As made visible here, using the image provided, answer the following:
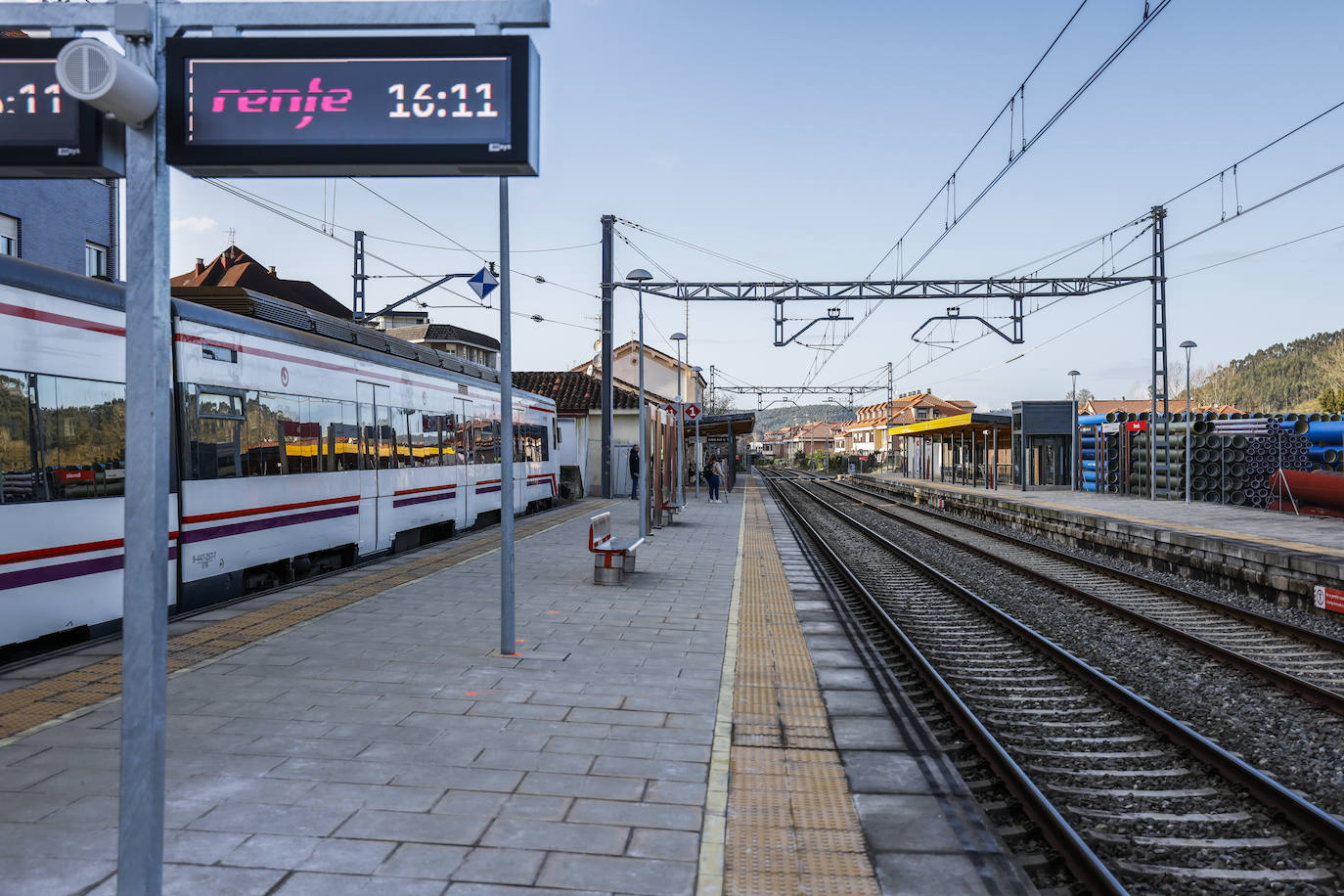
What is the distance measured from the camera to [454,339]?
6303cm

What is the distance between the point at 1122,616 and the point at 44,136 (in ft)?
33.7

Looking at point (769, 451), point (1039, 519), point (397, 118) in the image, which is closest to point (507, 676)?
point (397, 118)

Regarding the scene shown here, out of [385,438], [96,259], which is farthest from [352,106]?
[96,259]

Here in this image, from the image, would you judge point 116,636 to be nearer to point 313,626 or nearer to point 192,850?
point 313,626

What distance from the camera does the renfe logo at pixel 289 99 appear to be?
302cm

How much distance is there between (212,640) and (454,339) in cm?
5758

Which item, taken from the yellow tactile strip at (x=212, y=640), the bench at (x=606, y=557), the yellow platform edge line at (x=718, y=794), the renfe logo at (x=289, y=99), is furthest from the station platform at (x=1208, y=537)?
the renfe logo at (x=289, y=99)

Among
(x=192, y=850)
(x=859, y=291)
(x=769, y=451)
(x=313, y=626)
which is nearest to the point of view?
(x=192, y=850)

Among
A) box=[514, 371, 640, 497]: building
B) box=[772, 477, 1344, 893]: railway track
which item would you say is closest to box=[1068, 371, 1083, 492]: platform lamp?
box=[514, 371, 640, 497]: building

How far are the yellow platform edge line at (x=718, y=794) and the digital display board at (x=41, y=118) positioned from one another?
3.33 m

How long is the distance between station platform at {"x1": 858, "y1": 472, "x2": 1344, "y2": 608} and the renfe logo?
12502 mm

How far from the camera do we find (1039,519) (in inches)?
852

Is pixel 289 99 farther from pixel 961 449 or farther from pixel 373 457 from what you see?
pixel 961 449

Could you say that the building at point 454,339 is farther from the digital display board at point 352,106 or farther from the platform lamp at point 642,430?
the digital display board at point 352,106
